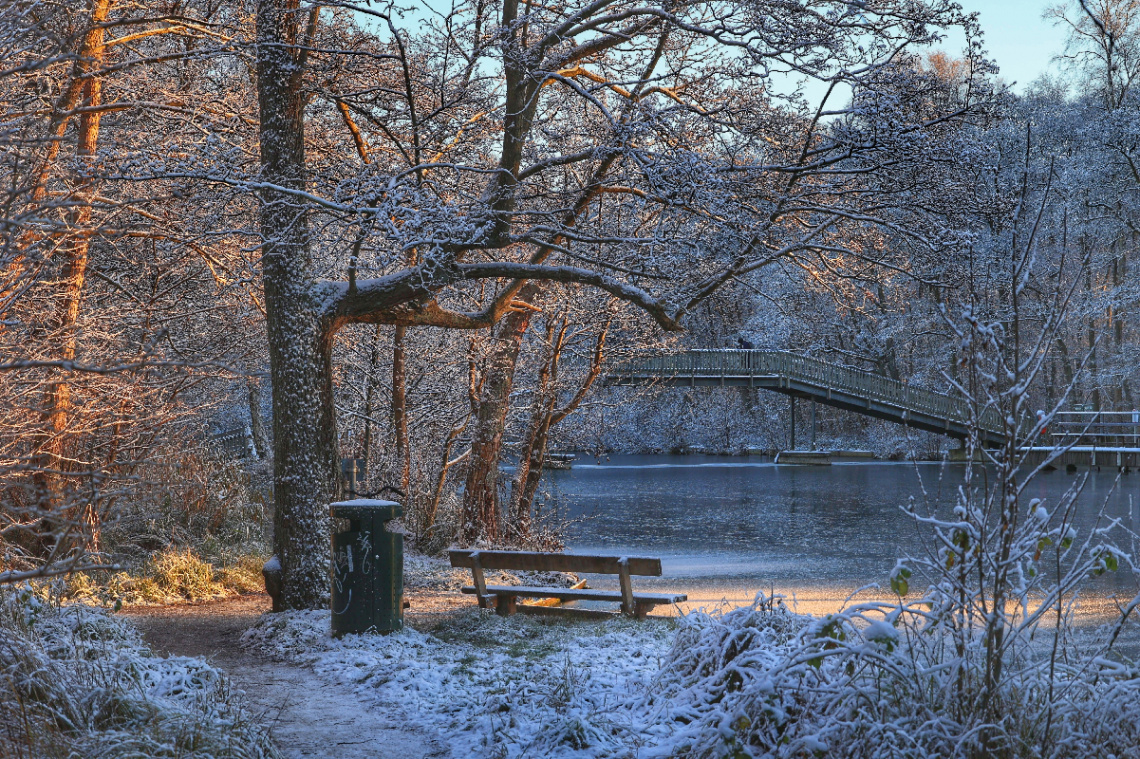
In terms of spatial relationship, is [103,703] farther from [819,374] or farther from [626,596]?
[819,374]

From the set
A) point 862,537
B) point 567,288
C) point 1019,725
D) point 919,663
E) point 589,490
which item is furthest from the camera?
point 589,490

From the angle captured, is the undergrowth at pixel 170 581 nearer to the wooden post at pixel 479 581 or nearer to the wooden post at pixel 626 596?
the wooden post at pixel 479 581

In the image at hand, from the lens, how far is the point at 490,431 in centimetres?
1416

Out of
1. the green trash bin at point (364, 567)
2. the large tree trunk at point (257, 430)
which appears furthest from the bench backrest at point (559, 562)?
the large tree trunk at point (257, 430)

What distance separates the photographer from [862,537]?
60.4ft

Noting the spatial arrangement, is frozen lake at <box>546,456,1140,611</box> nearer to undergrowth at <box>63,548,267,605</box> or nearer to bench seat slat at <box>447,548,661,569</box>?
bench seat slat at <box>447,548,661,569</box>

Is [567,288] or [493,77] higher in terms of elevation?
[493,77]

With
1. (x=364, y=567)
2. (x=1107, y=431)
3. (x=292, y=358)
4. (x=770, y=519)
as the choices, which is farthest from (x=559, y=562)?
(x=1107, y=431)

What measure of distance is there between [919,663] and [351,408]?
512 inches

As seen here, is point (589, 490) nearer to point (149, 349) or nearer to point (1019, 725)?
point (149, 349)

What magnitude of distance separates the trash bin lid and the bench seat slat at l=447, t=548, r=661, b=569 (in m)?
1.76

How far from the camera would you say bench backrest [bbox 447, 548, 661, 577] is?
27.4ft

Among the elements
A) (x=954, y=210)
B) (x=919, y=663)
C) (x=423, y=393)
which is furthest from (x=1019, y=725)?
(x=423, y=393)

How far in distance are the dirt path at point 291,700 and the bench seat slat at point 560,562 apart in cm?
206
